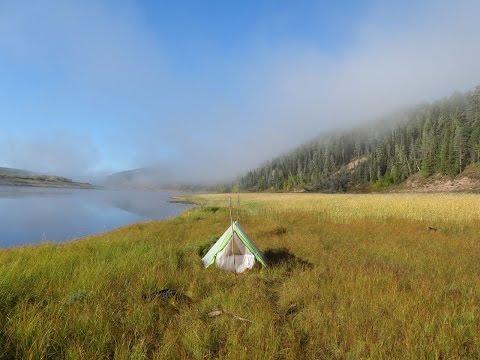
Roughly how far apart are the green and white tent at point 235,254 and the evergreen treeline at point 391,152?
103 meters

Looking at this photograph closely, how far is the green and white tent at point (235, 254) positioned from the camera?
30.4 ft

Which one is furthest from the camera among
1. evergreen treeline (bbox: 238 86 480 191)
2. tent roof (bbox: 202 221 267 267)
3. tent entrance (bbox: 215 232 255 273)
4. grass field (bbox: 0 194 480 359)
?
evergreen treeline (bbox: 238 86 480 191)

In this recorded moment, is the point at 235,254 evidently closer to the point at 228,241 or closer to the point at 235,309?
the point at 228,241

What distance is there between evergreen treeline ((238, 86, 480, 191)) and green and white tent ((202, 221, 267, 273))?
103 m

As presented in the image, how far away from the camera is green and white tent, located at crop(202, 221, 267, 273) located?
9.27 meters

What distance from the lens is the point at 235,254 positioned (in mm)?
9641

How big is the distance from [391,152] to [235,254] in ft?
444

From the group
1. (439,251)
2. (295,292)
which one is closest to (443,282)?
(295,292)

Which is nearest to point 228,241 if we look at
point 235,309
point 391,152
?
point 235,309

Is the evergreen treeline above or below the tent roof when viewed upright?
above

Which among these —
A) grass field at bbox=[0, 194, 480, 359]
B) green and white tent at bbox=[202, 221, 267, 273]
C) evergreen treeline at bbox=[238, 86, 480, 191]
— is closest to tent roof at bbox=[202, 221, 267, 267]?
green and white tent at bbox=[202, 221, 267, 273]

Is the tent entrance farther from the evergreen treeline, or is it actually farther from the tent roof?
the evergreen treeline

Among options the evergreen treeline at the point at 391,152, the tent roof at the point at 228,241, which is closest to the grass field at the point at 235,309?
the tent roof at the point at 228,241

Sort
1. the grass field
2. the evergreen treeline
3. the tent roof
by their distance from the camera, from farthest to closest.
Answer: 1. the evergreen treeline
2. the tent roof
3. the grass field
